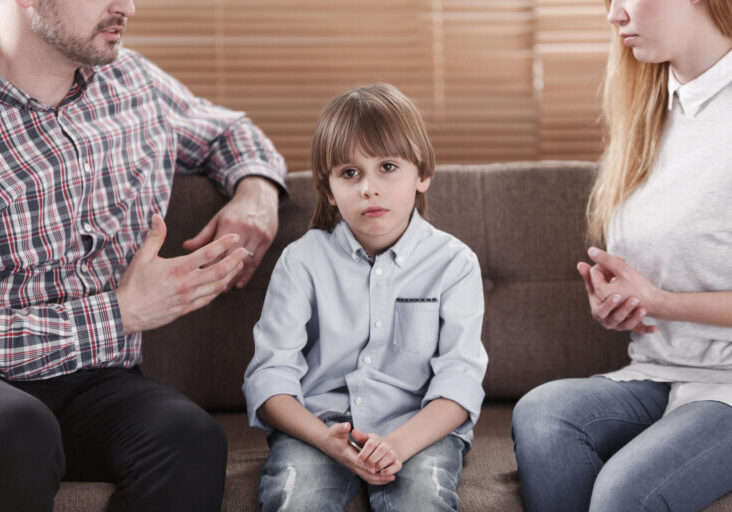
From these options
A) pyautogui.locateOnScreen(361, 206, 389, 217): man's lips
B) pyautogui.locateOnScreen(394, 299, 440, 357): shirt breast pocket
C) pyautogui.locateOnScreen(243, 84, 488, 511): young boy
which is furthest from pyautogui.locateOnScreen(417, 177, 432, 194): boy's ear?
pyautogui.locateOnScreen(394, 299, 440, 357): shirt breast pocket

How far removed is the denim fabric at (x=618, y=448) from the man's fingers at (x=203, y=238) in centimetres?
73

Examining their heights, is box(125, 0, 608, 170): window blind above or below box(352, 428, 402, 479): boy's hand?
above

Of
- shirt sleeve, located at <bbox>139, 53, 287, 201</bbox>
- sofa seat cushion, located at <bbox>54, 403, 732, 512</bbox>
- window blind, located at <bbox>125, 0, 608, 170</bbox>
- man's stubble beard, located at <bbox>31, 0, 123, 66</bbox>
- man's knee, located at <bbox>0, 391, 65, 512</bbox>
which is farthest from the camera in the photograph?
window blind, located at <bbox>125, 0, 608, 170</bbox>

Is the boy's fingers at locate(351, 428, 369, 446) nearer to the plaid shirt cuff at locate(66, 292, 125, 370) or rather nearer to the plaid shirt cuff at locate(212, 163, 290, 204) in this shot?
the plaid shirt cuff at locate(66, 292, 125, 370)

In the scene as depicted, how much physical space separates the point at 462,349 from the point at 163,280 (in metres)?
0.56

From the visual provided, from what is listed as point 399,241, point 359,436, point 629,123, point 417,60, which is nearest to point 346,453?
point 359,436

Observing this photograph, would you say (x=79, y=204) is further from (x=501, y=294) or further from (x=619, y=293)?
(x=619, y=293)

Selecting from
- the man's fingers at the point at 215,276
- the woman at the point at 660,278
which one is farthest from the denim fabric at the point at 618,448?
the man's fingers at the point at 215,276

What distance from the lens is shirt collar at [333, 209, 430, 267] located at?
152cm

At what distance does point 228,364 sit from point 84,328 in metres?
0.42

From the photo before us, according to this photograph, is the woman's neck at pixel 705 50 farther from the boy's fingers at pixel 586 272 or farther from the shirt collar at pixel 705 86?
the boy's fingers at pixel 586 272

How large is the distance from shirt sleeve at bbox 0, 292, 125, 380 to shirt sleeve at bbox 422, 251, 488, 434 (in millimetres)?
593

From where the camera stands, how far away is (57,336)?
4.80ft

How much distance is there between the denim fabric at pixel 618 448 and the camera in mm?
1229
